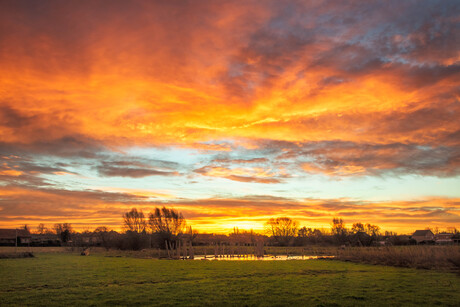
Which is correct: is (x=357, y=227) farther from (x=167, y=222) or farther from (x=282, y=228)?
(x=167, y=222)

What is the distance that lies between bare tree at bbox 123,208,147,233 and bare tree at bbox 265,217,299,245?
4645 cm

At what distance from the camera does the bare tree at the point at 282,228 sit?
374ft

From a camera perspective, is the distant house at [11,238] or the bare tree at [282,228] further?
the bare tree at [282,228]

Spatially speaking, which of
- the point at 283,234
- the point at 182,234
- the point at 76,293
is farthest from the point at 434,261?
the point at 283,234

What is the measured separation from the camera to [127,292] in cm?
1476

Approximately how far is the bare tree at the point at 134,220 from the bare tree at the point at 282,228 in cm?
4645

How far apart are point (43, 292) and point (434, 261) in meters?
27.5

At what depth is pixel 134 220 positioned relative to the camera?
88.4 metres

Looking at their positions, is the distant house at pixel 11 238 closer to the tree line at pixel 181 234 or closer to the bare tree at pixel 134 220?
the tree line at pixel 181 234

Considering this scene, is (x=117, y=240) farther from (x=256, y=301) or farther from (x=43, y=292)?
(x=256, y=301)

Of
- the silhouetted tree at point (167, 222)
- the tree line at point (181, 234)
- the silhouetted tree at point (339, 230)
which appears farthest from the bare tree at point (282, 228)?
the silhouetted tree at point (167, 222)

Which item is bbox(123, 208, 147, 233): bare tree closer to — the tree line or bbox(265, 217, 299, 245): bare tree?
the tree line

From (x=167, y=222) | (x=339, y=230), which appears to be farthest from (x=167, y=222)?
(x=339, y=230)

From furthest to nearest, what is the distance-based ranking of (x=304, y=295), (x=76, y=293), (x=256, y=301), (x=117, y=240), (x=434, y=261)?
(x=117, y=240), (x=434, y=261), (x=76, y=293), (x=304, y=295), (x=256, y=301)
